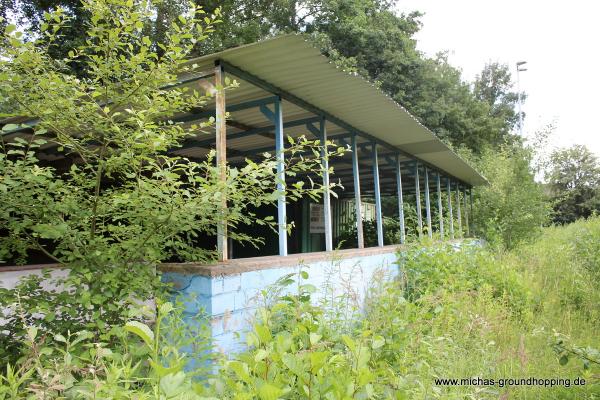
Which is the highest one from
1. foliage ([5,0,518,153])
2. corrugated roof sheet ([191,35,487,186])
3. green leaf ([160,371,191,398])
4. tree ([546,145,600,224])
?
foliage ([5,0,518,153])

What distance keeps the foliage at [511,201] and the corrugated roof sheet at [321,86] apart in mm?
7876

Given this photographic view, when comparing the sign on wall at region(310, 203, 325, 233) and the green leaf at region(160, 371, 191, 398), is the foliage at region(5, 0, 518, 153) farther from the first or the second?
the green leaf at region(160, 371, 191, 398)

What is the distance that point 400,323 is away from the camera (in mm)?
3014

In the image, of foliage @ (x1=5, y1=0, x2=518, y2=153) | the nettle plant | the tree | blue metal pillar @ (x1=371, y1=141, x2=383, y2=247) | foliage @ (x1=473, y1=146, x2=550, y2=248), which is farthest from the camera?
the tree

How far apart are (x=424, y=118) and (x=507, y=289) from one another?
701 inches

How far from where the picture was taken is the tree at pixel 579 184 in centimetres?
3262

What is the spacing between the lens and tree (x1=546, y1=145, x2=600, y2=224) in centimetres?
3262

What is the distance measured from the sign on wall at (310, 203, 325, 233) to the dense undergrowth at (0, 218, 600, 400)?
6430 millimetres

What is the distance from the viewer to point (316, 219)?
13562mm

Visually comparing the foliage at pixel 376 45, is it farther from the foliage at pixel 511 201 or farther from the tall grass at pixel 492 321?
the tall grass at pixel 492 321

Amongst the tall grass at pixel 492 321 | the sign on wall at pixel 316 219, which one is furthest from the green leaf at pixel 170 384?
the sign on wall at pixel 316 219

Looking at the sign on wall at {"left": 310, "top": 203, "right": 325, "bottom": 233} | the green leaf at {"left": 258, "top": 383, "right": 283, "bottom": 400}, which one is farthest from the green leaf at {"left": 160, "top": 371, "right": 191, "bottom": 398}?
the sign on wall at {"left": 310, "top": 203, "right": 325, "bottom": 233}

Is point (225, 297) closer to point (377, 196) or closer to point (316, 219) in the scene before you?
point (377, 196)

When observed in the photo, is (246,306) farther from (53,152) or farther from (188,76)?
(53,152)
